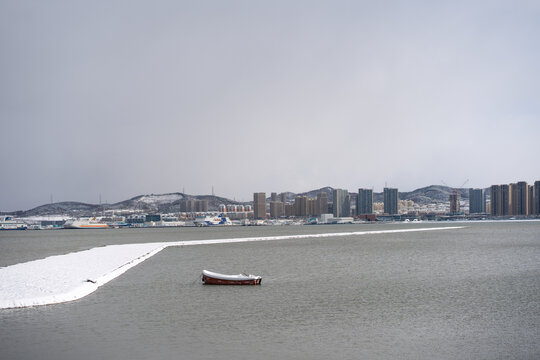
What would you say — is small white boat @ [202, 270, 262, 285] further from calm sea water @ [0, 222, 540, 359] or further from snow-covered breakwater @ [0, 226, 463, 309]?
snow-covered breakwater @ [0, 226, 463, 309]

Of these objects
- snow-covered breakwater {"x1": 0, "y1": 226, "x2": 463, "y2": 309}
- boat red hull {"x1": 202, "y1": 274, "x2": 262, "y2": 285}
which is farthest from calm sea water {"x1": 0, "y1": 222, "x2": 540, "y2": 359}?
snow-covered breakwater {"x1": 0, "y1": 226, "x2": 463, "y2": 309}

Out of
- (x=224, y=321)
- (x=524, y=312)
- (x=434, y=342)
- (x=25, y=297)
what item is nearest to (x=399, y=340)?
(x=434, y=342)

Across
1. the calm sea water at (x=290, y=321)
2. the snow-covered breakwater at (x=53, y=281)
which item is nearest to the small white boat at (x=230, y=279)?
the calm sea water at (x=290, y=321)

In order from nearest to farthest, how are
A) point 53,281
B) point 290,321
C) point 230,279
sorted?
point 290,321 < point 53,281 < point 230,279

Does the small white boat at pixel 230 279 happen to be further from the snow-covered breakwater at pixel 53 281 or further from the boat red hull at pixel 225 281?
the snow-covered breakwater at pixel 53 281

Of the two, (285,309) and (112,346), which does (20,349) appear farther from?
(285,309)

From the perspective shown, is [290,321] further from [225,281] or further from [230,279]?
[225,281]

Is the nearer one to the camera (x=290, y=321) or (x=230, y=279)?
(x=290, y=321)

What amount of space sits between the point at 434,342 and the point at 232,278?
66.5ft

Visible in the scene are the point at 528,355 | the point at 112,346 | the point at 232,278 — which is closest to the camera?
the point at 528,355

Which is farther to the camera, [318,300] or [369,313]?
[318,300]

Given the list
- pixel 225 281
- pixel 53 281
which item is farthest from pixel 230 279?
pixel 53 281

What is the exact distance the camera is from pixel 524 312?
25.9 m

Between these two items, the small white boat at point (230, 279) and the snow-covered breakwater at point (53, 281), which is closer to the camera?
the snow-covered breakwater at point (53, 281)
